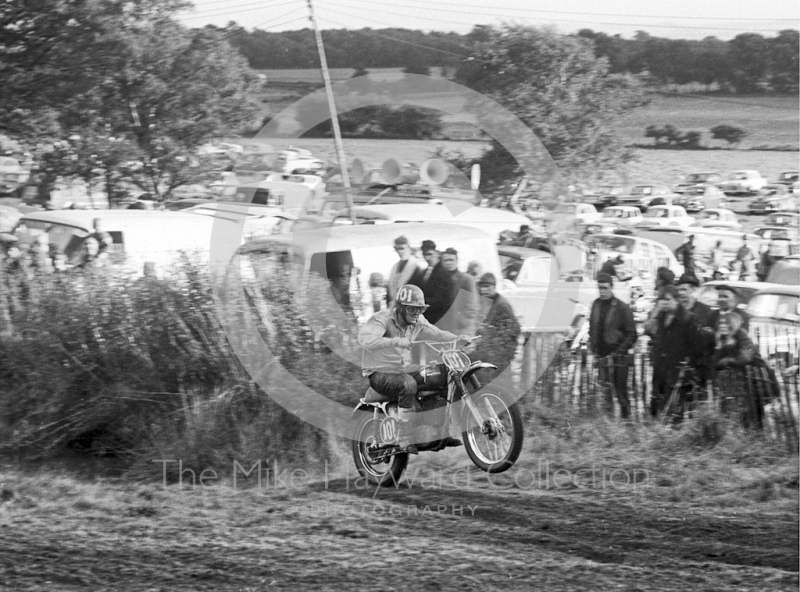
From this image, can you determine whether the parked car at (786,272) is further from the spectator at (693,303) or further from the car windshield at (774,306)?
the spectator at (693,303)

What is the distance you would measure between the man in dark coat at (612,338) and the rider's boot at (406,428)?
145 cm

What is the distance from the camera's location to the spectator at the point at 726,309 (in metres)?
5.95

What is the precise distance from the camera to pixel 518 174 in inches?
285

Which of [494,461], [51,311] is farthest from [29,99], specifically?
[494,461]

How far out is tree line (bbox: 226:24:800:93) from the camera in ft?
23.4

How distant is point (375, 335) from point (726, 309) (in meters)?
2.27

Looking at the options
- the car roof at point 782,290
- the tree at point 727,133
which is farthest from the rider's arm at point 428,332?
the tree at point 727,133

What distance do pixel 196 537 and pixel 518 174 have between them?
3.62 meters

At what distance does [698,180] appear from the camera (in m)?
7.19

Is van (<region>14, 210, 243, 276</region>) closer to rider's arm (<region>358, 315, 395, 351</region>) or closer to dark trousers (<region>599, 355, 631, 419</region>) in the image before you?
rider's arm (<region>358, 315, 395, 351</region>)

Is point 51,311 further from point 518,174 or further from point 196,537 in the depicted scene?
point 518,174

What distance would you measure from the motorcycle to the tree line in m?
2.85

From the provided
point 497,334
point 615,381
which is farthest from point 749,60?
point 497,334

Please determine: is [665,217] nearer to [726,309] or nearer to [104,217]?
[726,309]
